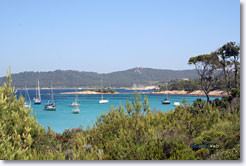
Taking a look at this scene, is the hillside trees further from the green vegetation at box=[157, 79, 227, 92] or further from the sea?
the sea

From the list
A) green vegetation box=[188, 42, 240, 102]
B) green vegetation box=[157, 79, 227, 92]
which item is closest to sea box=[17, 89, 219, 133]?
green vegetation box=[157, 79, 227, 92]

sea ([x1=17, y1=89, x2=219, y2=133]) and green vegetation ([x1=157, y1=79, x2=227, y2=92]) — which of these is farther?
green vegetation ([x1=157, y1=79, x2=227, y2=92])

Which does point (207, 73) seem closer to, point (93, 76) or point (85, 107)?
point (93, 76)

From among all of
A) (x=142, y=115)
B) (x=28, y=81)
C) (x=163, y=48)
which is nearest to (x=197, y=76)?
(x=163, y=48)

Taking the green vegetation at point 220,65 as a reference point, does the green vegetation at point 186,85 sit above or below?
below

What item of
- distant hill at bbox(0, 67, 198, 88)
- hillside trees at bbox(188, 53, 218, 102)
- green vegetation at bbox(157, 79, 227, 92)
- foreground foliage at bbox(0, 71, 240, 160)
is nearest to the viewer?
foreground foliage at bbox(0, 71, 240, 160)

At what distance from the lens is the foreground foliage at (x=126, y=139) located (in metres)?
3.32

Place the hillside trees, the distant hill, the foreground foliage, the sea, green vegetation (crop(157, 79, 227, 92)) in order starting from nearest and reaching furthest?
1. the foreground foliage
2. the distant hill
3. the sea
4. the hillside trees
5. green vegetation (crop(157, 79, 227, 92))

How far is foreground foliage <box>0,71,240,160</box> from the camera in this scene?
10.9 feet

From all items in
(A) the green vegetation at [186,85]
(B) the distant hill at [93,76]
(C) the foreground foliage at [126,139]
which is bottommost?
(C) the foreground foliage at [126,139]

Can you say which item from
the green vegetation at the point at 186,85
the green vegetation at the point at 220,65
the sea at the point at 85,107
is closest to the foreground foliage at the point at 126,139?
the sea at the point at 85,107

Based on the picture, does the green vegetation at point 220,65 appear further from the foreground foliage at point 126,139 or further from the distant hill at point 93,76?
the foreground foliage at point 126,139

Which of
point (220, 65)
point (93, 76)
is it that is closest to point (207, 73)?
point (220, 65)

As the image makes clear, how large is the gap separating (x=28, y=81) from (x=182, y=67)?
287 centimetres
